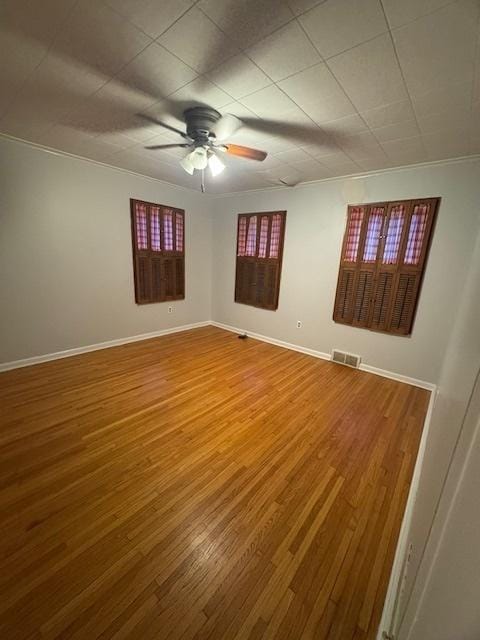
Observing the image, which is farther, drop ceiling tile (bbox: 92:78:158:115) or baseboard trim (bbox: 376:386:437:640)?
drop ceiling tile (bbox: 92:78:158:115)

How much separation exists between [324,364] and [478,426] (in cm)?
346

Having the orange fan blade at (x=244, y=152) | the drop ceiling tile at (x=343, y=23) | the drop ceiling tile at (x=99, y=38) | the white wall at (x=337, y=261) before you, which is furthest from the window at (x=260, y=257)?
the drop ceiling tile at (x=99, y=38)

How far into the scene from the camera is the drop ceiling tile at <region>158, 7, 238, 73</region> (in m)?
1.28

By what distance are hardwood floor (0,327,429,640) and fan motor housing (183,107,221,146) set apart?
247 centimetres

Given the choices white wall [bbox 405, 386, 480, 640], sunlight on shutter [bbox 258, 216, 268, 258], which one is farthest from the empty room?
sunlight on shutter [bbox 258, 216, 268, 258]

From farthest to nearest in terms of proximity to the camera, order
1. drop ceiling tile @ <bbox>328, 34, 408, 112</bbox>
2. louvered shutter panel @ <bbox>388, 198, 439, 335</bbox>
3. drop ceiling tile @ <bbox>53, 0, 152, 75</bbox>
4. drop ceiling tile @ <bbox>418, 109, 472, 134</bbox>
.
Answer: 1. louvered shutter panel @ <bbox>388, 198, 439, 335</bbox>
2. drop ceiling tile @ <bbox>418, 109, 472, 134</bbox>
3. drop ceiling tile @ <bbox>328, 34, 408, 112</bbox>
4. drop ceiling tile @ <bbox>53, 0, 152, 75</bbox>

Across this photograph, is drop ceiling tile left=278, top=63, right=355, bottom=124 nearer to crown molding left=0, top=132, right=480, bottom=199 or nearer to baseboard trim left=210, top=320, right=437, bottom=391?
crown molding left=0, top=132, right=480, bottom=199

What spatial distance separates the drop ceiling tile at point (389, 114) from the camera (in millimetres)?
1844

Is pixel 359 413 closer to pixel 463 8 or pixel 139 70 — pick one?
pixel 463 8

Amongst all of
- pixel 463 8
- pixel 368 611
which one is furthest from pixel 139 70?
pixel 368 611

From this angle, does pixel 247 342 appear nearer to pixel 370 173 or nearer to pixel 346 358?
pixel 346 358

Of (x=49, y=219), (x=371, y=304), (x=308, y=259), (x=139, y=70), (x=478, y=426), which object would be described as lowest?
(x=371, y=304)

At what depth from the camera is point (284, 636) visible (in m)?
1.03

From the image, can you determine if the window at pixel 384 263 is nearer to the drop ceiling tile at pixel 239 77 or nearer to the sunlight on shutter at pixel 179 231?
the drop ceiling tile at pixel 239 77
